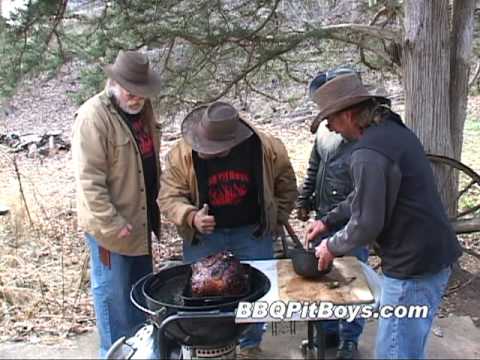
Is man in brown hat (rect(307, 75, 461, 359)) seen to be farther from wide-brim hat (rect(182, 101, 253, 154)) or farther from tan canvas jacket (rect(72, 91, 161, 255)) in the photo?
tan canvas jacket (rect(72, 91, 161, 255))

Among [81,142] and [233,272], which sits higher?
[81,142]

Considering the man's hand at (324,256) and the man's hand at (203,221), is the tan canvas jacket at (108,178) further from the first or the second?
the man's hand at (324,256)

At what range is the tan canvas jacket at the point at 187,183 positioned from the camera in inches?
115

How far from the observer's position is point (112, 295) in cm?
302

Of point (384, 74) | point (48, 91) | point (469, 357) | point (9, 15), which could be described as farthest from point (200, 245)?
point (48, 91)

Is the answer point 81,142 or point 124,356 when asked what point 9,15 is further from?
point 124,356

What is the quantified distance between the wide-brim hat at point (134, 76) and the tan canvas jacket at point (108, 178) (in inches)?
4.9

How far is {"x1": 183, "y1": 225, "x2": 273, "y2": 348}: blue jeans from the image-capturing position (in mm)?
3023

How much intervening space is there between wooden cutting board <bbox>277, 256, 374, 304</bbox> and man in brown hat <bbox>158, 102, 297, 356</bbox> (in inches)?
16.8

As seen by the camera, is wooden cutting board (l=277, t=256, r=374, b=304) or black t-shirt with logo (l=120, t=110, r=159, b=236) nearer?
wooden cutting board (l=277, t=256, r=374, b=304)

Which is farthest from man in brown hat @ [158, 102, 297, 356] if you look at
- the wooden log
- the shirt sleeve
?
the wooden log

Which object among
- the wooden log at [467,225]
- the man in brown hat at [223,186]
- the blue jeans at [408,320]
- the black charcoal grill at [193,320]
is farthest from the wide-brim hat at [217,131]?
the wooden log at [467,225]

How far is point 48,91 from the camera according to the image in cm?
1162

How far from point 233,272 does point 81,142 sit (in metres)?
0.95
